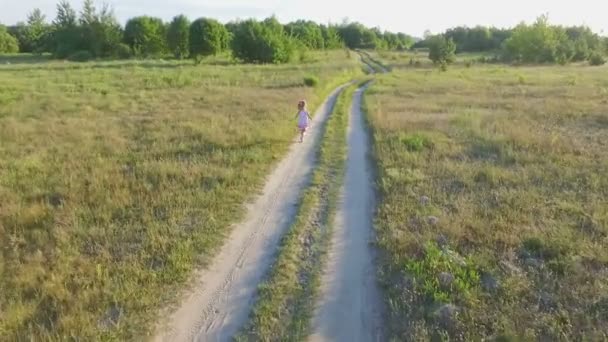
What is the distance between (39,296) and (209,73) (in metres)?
32.4

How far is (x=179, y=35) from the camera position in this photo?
61.0 metres

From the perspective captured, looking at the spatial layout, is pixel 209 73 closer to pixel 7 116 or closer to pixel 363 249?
pixel 7 116

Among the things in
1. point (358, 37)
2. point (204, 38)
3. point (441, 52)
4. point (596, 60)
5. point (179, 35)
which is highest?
point (358, 37)

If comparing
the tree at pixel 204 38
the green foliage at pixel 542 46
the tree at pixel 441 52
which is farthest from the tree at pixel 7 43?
the green foliage at pixel 542 46

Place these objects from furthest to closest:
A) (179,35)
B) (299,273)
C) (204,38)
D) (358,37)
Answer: (358,37) < (179,35) < (204,38) < (299,273)

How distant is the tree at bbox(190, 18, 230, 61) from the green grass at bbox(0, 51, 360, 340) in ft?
123

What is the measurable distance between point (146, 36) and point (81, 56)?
967 centimetres

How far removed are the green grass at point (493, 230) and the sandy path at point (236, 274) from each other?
1663 millimetres

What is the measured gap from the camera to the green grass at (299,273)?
4.57 meters

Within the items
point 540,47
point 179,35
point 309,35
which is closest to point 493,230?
point 179,35

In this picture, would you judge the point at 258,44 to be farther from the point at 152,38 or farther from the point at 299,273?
the point at 299,273

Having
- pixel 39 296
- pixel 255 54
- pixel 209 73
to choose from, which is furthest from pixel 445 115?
pixel 255 54

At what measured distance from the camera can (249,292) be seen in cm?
524

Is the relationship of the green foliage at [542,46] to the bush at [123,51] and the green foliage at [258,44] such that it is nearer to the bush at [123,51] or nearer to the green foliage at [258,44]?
the green foliage at [258,44]
